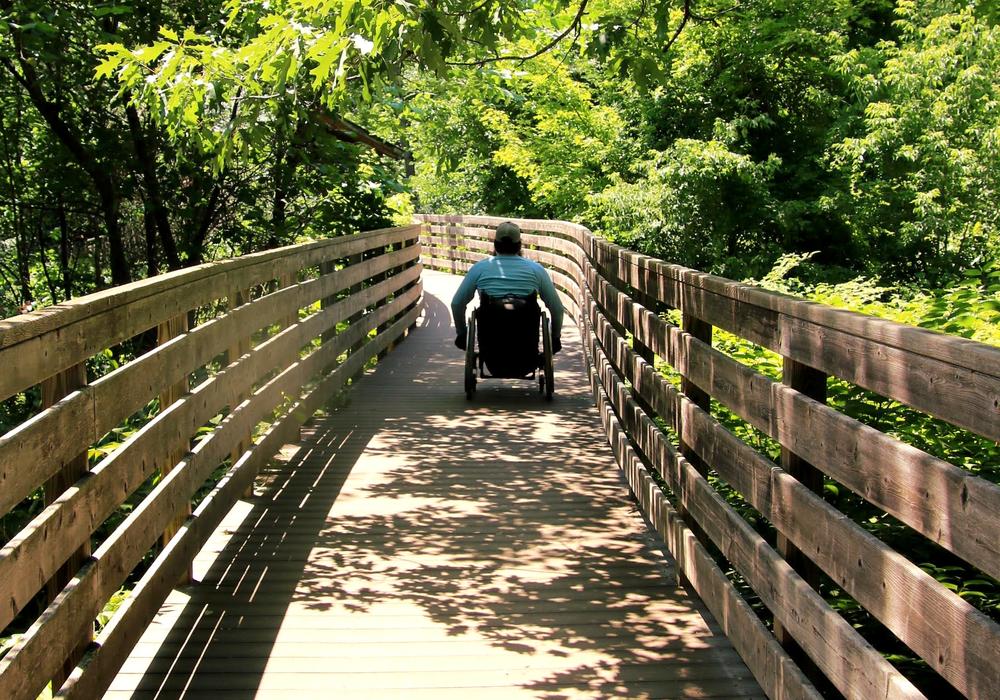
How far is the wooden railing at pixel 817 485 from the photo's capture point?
6.61 ft

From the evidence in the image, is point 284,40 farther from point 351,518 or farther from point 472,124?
point 472,124

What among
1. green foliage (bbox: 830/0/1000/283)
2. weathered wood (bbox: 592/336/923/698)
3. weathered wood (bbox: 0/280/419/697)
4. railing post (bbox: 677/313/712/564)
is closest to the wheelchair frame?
weathered wood (bbox: 0/280/419/697)

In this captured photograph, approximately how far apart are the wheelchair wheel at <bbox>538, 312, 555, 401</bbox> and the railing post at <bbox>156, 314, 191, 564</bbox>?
4.66m

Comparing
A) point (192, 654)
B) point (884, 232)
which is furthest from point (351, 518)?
point (884, 232)

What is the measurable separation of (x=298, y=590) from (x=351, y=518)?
110cm

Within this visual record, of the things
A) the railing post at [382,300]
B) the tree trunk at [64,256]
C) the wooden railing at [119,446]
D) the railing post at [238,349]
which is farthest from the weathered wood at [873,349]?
the tree trunk at [64,256]

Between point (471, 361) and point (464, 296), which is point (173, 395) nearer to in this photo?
point (464, 296)

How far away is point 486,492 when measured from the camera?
6297 mm

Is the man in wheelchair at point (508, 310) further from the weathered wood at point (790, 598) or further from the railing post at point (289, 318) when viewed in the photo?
the weathered wood at point (790, 598)

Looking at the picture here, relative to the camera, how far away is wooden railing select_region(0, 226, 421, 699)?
8.80ft

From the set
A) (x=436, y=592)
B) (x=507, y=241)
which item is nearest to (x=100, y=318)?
(x=436, y=592)

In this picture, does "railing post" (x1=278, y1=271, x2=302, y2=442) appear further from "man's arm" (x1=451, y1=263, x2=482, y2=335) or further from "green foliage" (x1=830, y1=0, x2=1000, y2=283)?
"green foliage" (x1=830, y1=0, x2=1000, y2=283)

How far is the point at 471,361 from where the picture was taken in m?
9.19

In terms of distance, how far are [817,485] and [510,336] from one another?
5.93m
